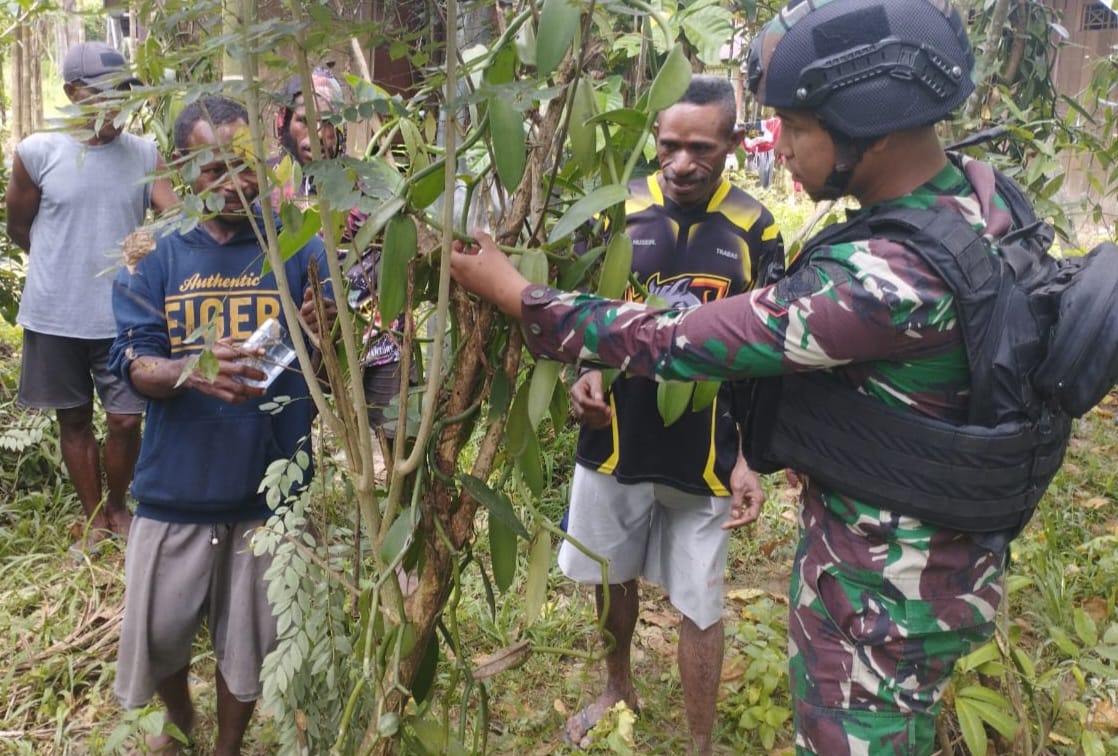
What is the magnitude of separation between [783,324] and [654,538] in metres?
1.01

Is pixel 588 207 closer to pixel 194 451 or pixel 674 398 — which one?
pixel 674 398

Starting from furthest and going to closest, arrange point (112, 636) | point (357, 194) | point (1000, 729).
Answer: point (112, 636), point (1000, 729), point (357, 194)

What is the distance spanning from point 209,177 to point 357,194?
76 centimetres

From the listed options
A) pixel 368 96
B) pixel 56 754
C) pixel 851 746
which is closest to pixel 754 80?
pixel 368 96

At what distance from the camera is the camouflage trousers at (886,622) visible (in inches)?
46.6

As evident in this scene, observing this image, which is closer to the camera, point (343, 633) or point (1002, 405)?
point (1002, 405)

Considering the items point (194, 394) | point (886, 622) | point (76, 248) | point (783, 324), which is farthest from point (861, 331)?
point (76, 248)

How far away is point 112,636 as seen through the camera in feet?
7.38

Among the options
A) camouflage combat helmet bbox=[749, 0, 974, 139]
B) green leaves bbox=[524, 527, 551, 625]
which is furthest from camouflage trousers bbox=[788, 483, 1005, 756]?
camouflage combat helmet bbox=[749, 0, 974, 139]

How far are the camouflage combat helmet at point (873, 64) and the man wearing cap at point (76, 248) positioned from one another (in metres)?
2.01

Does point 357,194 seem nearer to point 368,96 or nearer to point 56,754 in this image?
point 368,96

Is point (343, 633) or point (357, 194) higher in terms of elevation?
point (357, 194)

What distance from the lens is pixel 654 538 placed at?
6.47 ft

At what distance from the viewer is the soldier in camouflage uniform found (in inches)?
41.1
